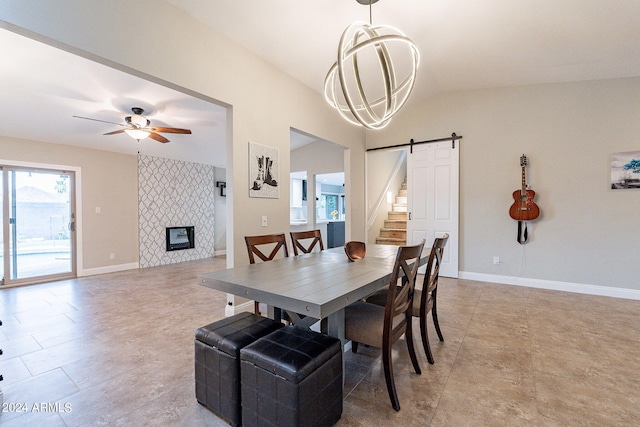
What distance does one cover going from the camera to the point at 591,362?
84.7 inches

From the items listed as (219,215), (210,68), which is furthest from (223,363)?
(219,215)

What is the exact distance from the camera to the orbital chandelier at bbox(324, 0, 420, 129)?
1.91 meters

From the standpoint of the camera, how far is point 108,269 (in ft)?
17.9

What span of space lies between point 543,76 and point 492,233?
2.35m

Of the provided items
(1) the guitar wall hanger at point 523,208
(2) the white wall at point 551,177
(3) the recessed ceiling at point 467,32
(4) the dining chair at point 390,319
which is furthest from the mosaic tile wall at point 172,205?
(1) the guitar wall hanger at point 523,208

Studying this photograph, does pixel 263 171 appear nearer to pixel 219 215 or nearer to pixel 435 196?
pixel 435 196

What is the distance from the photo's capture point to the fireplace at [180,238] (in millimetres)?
6344

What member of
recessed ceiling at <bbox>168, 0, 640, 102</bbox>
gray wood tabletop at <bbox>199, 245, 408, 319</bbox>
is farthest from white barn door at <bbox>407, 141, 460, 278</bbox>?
gray wood tabletop at <bbox>199, 245, 408, 319</bbox>

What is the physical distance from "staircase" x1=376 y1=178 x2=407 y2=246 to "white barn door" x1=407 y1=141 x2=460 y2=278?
74cm

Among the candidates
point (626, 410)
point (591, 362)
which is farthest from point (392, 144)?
point (626, 410)

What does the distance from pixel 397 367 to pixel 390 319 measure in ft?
2.33

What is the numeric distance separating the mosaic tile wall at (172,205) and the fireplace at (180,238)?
3.8 inches

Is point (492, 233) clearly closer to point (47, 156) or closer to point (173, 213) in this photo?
point (173, 213)

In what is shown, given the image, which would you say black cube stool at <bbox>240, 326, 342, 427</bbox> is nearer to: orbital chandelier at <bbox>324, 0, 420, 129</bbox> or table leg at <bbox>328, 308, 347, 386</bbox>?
table leg at <bbox>328, 308, 347, 386</bbox>
